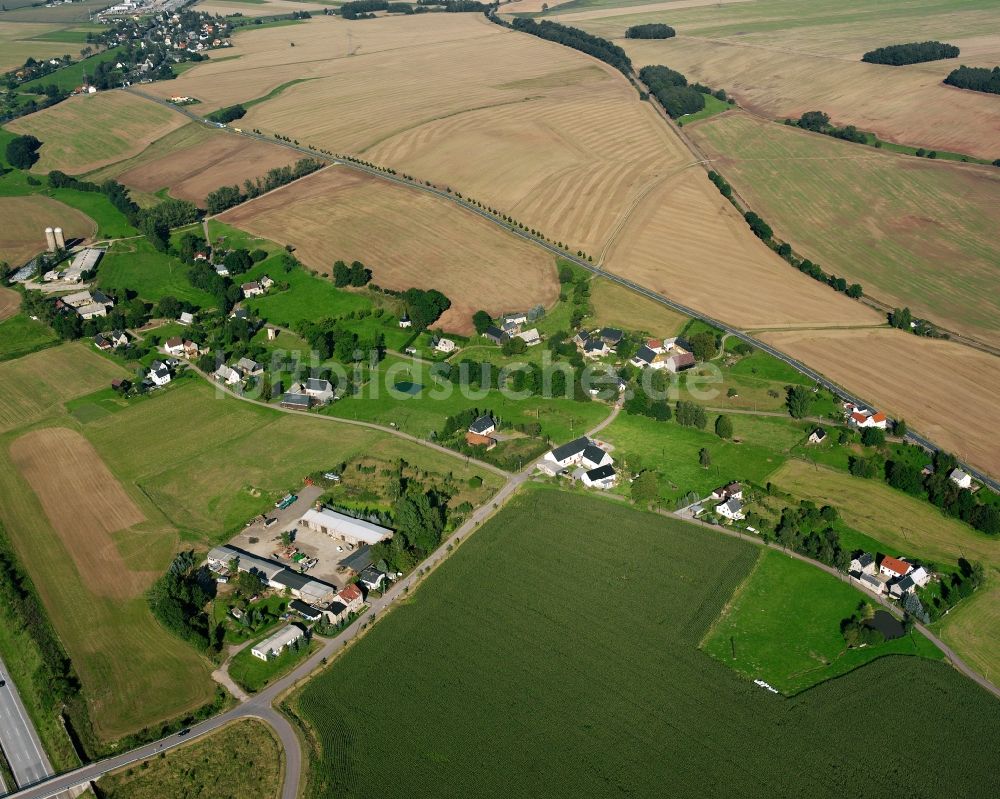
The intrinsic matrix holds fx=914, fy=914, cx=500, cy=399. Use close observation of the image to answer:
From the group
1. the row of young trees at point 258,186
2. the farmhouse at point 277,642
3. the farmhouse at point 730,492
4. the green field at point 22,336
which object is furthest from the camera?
the row of young trees at point 258,186

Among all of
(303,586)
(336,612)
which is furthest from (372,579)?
(303,586)

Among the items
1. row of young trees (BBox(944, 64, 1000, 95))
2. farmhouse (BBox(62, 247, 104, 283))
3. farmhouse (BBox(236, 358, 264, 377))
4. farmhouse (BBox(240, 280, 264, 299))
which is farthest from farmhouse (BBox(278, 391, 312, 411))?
row of young trees (BBox(944, 64, 1000, 95))

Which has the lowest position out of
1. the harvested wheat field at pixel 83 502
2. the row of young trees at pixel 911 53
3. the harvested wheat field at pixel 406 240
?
the harvested wheat field at pixel 83 502

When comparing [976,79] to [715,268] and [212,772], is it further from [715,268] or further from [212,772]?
Result: [212,772]

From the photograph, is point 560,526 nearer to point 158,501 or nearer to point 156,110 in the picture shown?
point 158,501

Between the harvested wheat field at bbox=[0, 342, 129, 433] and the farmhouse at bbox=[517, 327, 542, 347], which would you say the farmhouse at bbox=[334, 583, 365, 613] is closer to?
the farmhouse at bbox=[517, 327, 542, 347]

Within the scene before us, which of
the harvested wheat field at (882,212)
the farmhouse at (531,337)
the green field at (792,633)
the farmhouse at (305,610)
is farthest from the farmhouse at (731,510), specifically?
the harvested wheat field at (882,212)

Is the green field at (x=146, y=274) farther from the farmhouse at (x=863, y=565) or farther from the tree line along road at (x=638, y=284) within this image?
the farmhouse at (x=863, y=565)

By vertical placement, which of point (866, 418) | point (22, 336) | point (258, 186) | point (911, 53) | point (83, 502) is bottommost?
point (83, 502)
